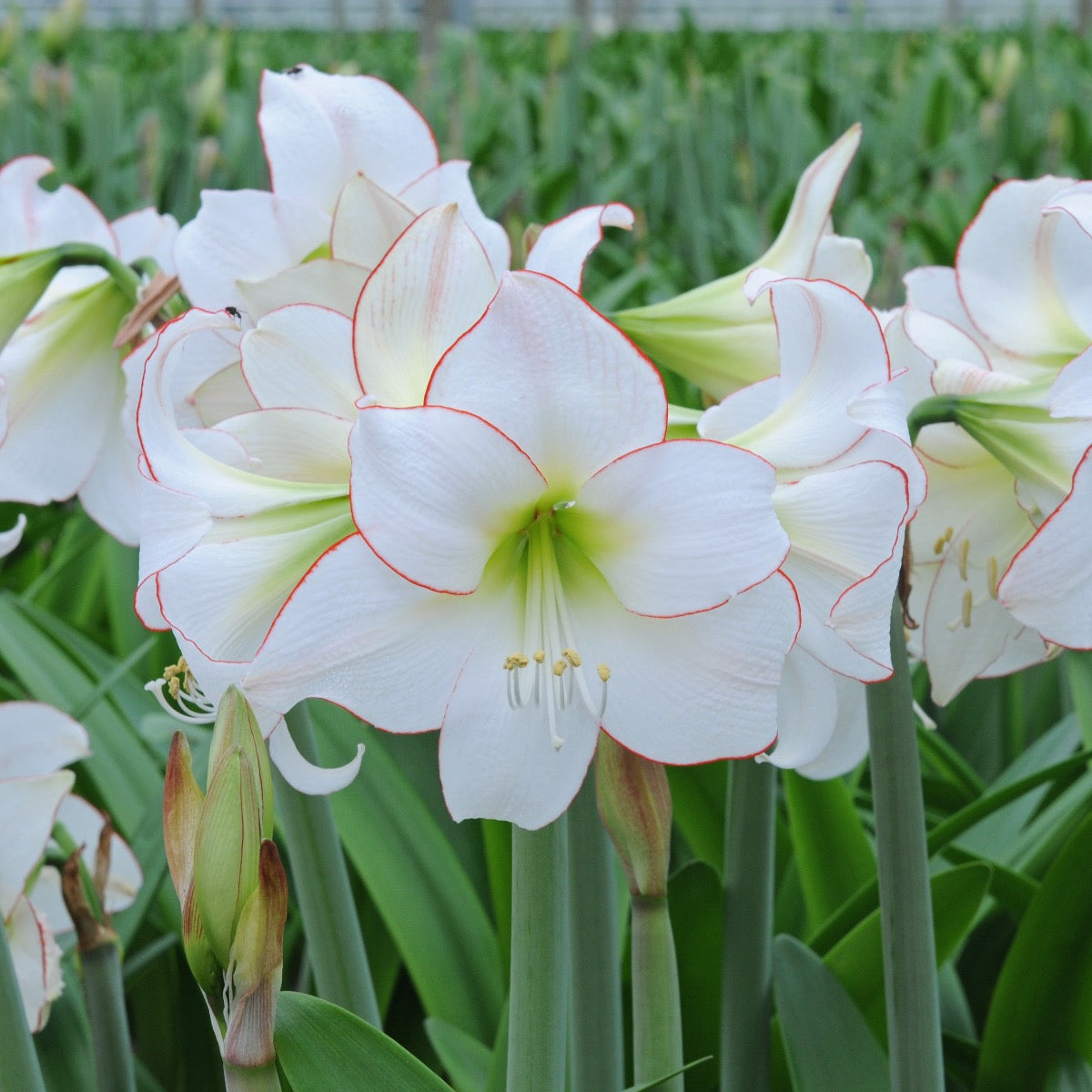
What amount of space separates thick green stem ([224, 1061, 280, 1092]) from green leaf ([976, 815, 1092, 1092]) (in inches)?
19.5

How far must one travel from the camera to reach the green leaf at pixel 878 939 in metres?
0.81

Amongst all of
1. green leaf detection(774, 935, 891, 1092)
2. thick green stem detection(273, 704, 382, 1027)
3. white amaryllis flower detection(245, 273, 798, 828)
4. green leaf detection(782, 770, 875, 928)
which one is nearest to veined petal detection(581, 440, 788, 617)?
white amaryllis flower detection(245, 273, 798, 828)

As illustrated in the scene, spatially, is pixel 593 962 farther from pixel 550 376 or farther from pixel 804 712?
pixel 550 376

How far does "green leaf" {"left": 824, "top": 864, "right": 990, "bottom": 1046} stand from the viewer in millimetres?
810

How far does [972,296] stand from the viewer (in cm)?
70

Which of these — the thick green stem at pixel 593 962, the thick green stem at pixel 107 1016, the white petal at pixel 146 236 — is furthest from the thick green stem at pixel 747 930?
the white petal at pixel 146 236

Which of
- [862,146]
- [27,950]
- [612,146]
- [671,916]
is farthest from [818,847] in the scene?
[612,146]

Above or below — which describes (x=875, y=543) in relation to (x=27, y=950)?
above

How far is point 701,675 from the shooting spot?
502mm

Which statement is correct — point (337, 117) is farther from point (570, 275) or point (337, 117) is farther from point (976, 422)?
point (976, 422)

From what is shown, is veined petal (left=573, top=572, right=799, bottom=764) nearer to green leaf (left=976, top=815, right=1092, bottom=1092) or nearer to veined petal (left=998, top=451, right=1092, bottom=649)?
veined petal (left=998, top=451, right=1092, bottom=649)

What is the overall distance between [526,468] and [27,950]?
435 millimetres

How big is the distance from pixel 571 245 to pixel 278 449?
14 cm

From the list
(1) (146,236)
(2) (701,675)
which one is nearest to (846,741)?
(2) (701,675)
